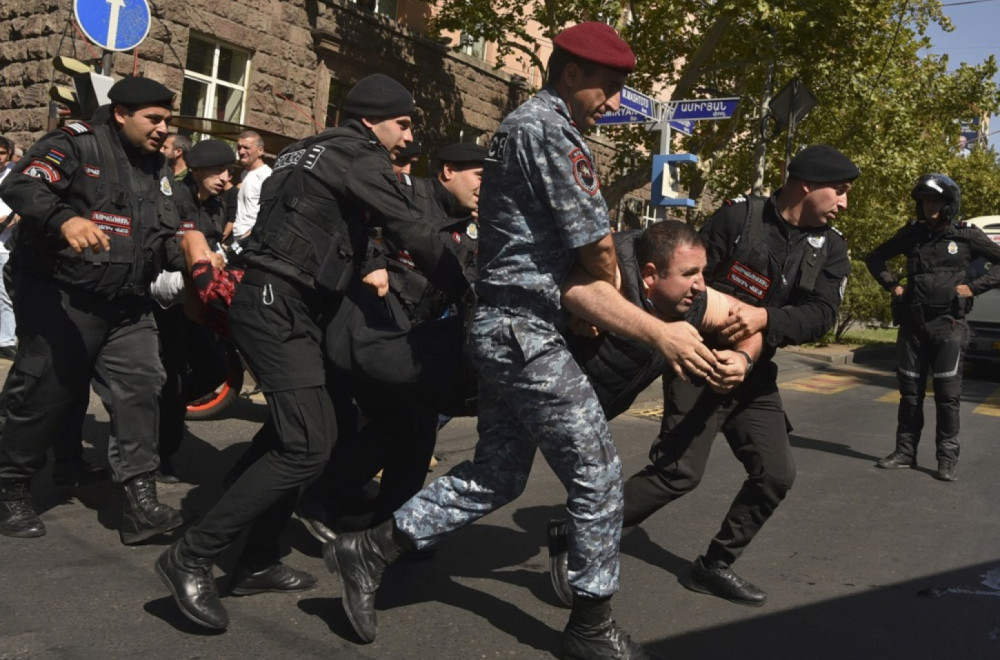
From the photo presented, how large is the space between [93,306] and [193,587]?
1518 millimetres

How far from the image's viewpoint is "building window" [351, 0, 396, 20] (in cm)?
1664

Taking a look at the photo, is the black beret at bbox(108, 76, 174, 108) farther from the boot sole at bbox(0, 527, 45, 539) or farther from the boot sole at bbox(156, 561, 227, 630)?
the boot sole at bbox(156, 561, 227, 630)

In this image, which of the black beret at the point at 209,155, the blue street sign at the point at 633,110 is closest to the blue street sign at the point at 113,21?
the black beret at the point at 209,155

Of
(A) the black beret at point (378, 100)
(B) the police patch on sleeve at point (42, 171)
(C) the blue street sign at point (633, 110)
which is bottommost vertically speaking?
(B) the police patch on sleeve at point (42, 171)

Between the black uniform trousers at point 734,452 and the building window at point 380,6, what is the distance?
1368 cm

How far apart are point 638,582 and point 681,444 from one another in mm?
647

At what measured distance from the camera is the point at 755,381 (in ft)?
13.6

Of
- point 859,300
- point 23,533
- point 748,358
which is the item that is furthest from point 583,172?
point 859,300

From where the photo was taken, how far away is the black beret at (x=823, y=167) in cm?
405

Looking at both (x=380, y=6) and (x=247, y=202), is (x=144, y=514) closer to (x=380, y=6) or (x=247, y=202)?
(x=247, y=202)

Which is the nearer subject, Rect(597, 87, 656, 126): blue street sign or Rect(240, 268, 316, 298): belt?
Rect(240, 268, 316, 298): belt

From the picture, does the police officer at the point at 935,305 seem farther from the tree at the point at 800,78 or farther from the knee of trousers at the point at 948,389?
the tree at the point at 800,78

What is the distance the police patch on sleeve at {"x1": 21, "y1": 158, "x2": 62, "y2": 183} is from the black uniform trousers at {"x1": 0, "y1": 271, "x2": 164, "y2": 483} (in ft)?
1.52

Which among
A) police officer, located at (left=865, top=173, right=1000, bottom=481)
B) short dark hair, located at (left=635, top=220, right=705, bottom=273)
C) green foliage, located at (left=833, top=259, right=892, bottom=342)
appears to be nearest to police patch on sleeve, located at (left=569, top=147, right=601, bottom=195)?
short dark hair, located at (left=635, top=220, right=705, bottom=273)
